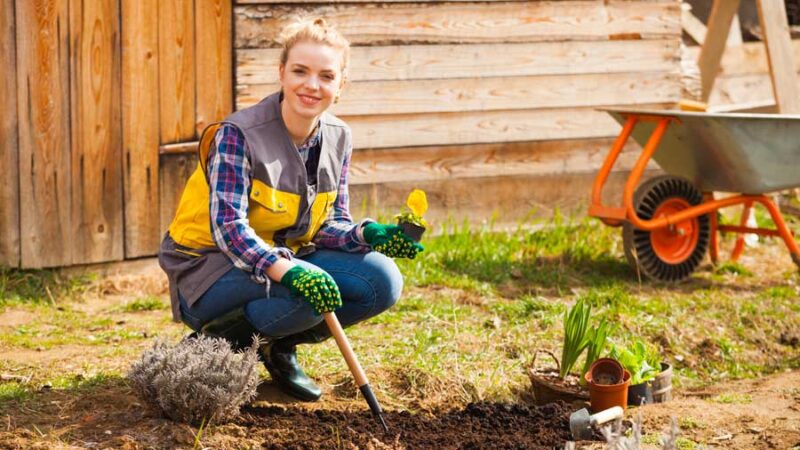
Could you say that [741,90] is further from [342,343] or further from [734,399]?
[342,343]

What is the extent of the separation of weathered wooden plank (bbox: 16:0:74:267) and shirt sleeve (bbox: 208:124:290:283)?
2.16 meters

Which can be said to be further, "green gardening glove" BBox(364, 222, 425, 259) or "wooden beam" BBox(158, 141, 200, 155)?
"wooden beam" BBox(158, 141, 200, 155)

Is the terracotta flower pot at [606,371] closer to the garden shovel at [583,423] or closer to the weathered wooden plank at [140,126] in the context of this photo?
the garden shovel at [583,423]

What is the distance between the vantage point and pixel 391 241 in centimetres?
406

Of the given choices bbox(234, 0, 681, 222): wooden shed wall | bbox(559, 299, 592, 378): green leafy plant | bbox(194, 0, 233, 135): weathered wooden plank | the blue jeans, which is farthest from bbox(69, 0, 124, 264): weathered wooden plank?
bbox(559, 299, 592, 378): green leafy plant

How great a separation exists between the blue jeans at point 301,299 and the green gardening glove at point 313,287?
142mm

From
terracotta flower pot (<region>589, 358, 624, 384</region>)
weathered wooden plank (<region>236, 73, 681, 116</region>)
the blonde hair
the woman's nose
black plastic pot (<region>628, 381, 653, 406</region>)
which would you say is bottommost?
black plastic pot (<region>628, 381, 653, 406</region>)

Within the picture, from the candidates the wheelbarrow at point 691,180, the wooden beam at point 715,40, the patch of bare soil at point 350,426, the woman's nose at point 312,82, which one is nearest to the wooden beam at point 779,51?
the wooden beam at point 715,40

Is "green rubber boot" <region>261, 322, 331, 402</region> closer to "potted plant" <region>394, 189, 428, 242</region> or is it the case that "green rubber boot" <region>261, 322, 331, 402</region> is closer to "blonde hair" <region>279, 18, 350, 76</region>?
"potted plant" <region>394, 189, 428, 242</region>

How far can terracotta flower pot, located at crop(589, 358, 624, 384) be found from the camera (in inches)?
168

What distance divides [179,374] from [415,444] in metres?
0.79

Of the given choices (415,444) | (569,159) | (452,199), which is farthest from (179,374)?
(569,159)

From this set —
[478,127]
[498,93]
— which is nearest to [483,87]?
[498,93]

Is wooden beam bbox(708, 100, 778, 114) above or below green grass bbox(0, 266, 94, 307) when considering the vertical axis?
above
